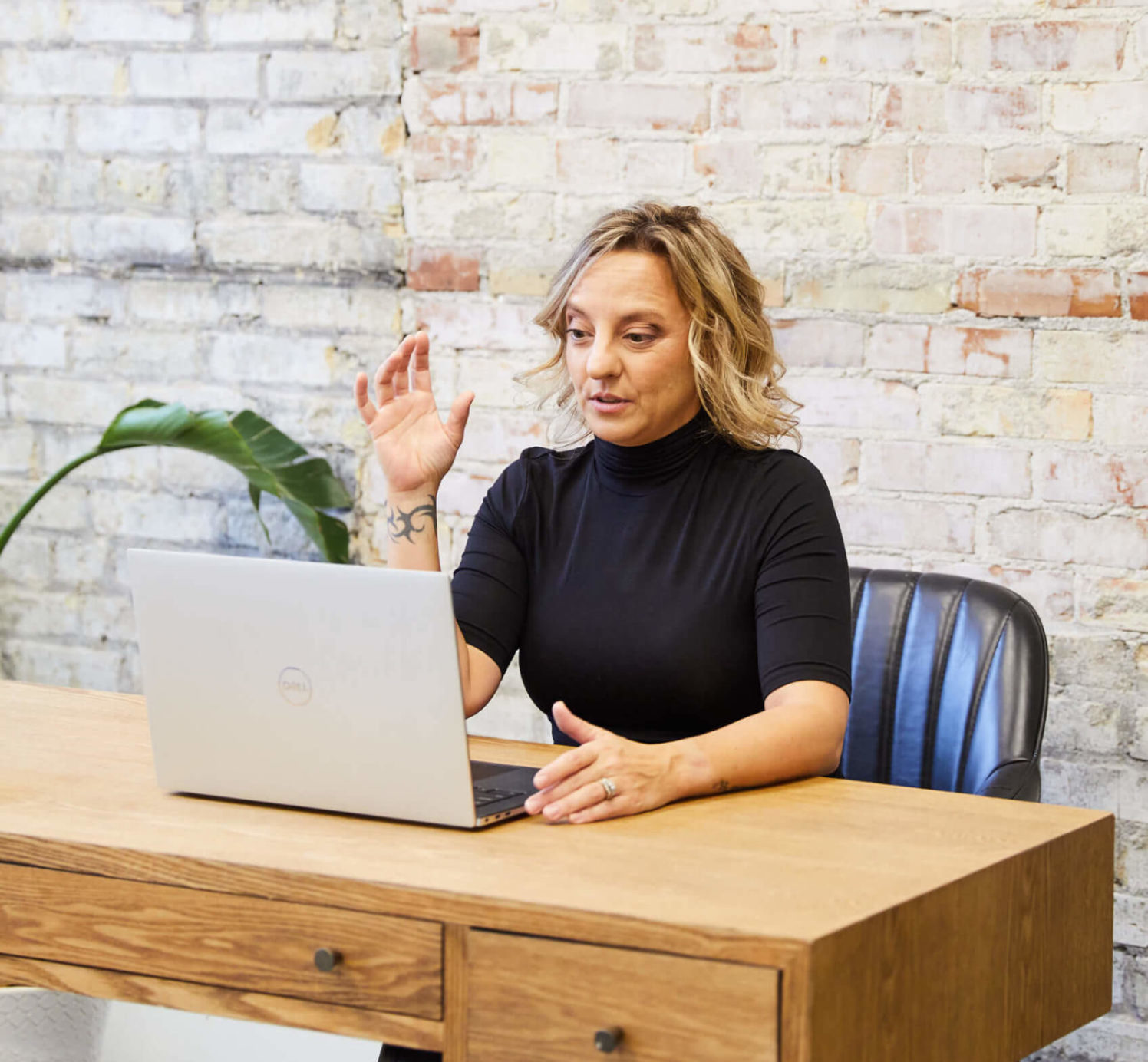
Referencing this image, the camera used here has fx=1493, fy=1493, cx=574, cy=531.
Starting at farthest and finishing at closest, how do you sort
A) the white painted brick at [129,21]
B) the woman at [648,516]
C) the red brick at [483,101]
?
the white painted brick at [129,21], the red brick at [483,101], the woman at [648,516]

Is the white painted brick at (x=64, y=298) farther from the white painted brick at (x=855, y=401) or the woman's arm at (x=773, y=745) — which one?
the woman's arm at (x=773, y=745)

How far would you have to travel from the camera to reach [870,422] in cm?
237

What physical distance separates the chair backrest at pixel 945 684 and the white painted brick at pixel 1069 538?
0.40 metres

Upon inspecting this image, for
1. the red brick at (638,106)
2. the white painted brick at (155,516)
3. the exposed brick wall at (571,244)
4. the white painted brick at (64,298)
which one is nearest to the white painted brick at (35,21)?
the exposed brick wall at (571,244)

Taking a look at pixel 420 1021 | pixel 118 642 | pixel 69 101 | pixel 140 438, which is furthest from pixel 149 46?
pixel 420 1021

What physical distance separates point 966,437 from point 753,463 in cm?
63

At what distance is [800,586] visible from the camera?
66.1 inches

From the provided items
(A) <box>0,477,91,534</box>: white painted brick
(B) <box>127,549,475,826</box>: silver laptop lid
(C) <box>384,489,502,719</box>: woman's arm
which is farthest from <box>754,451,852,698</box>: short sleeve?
(A) <box>0,477,91,534</box>: white painted brick

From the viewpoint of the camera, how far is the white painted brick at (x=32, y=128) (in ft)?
9.41

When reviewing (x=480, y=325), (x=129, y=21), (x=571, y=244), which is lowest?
(x=480, y=325)

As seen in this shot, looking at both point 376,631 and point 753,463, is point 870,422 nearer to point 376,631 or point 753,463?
point 753,463

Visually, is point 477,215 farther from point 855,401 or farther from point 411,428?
point 411,428

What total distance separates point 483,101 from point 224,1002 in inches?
68.3

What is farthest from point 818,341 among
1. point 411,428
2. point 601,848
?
point 601,848
